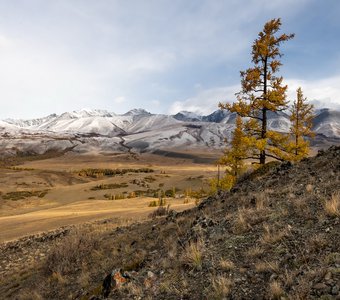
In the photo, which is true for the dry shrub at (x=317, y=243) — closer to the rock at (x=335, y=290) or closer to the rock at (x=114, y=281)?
the rock at (x=335, y=290)

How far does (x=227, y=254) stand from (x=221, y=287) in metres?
1.56

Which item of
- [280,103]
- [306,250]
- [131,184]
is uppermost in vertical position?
[280,103]

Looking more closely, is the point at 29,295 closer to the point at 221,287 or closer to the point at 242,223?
the point at 242,223

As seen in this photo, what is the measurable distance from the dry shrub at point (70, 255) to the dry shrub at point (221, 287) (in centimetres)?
667

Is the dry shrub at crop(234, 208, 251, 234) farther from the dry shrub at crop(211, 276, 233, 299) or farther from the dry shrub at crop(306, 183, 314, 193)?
the dry shrub at crop(211, 276, 233, 299)

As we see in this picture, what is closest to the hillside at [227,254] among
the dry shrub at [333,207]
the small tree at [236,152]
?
the dry shrub at [333,207]

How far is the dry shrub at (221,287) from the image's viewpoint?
266 inches

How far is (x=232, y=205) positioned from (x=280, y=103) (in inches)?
472

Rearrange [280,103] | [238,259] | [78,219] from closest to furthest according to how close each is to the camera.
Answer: [238,259]
[280,103]
[78,219]

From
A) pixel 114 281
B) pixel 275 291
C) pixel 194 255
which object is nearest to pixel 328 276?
pixel 275 291

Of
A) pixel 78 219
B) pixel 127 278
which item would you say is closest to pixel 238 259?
pixel 127 278

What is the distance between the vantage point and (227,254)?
27.5 ft

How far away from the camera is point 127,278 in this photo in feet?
28.8

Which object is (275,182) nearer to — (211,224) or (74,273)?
(211,224)
